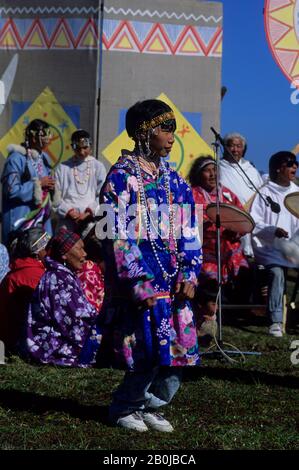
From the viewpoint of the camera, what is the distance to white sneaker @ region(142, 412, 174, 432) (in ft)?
13.2

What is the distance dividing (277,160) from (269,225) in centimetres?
66

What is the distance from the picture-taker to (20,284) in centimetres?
612

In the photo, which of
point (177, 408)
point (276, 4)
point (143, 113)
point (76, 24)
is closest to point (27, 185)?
point (76, 24)

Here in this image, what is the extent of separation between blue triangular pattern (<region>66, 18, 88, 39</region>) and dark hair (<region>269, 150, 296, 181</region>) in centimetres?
235

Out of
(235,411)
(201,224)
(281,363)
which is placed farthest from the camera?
(201,224)

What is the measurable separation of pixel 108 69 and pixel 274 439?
5.29 m

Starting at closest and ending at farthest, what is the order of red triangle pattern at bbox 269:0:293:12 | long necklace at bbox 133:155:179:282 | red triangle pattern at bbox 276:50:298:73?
long necklace at bbox 133:155:179:282 → red triangle pattern at bbox 269:0:293:12 → red triangle pattern at bbox 276:50:298:73

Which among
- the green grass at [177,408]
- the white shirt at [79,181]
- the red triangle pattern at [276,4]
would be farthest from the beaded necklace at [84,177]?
the green grass at [177,408]

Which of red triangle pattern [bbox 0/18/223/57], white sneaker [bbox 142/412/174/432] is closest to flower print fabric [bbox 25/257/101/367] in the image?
white sneaker [bbox 142/412/174/432]

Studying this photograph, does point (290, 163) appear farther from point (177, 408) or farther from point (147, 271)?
point (147, 271)

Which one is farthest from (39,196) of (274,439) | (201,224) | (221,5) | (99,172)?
(274,439)

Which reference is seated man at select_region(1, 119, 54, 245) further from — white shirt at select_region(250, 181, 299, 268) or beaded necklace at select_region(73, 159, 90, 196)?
white shirt at select_region(250, 181, 299, 268)
